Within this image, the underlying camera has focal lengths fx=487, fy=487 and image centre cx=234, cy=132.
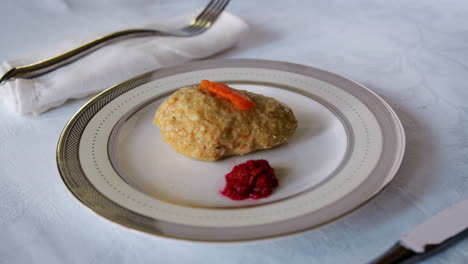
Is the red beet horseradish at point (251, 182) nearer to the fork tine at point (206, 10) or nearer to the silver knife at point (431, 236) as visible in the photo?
the silver knife at point (431, 236)

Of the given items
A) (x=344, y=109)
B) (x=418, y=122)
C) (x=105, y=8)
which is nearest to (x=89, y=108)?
(x=344, y=109)

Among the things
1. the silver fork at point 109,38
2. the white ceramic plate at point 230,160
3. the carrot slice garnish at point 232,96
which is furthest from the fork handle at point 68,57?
the carrot slice garnish at point 232,96

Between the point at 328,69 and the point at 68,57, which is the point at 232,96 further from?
the point at 68,57

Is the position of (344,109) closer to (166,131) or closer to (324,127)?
(324,127)

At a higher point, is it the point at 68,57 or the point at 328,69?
the point at 328,69

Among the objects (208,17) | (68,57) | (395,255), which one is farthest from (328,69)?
(395,255)

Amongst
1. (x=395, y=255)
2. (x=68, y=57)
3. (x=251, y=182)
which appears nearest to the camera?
(x=395, y=255)

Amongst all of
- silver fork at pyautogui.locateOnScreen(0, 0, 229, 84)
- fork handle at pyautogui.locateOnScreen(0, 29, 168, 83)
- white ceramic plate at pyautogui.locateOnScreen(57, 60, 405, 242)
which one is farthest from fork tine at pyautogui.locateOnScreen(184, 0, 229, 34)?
white ceramic plate at pyautogui.locateOnScreen(57, 60, 405, 242)
